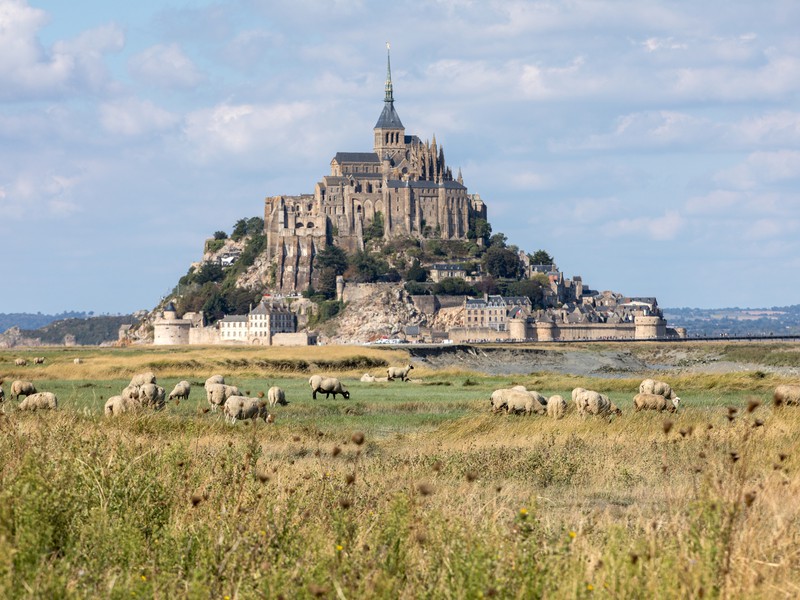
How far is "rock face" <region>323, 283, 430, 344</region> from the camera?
5113 inches

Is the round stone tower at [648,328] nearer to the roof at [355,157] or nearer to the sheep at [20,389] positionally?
the roof at [355,157]

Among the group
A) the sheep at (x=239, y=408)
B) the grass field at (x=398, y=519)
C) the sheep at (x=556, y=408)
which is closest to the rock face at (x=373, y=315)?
the sheep at (x=556, y=408)

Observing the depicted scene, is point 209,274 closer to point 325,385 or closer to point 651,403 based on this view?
point 325,385

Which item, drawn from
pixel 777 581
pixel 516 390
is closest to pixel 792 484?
pixel 777 581

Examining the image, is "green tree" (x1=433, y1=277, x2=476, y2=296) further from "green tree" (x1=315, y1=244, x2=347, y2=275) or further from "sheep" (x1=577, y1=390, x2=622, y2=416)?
"sheep" (x1=577, y1=390, x2=622, y2=416)

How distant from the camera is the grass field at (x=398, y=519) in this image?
7.46 m

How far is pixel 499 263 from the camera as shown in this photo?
144625mm

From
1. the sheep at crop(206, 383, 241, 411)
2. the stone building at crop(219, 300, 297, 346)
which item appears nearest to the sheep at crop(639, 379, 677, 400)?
the sheep at crop(206, 383, 241, 411)

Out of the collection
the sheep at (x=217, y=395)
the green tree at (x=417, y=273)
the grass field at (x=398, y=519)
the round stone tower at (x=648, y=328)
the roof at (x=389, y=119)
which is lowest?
the grass field at (x=398, y=519)

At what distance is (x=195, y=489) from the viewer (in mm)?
10617

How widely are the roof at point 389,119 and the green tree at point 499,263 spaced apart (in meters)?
26.3

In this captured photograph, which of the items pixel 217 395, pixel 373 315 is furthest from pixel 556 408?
pixel 373 315

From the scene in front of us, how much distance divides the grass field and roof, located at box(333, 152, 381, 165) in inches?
5449

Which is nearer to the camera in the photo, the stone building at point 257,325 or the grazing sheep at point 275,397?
the grazing sheep at point 275,397
